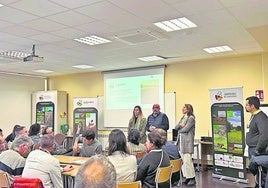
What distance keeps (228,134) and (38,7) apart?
4.37m

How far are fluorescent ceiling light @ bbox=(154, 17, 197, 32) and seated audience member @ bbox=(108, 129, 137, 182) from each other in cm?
225

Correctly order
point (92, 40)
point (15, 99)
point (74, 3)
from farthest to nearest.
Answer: point (15, 99)
point (92, 40)
point (74, 3)

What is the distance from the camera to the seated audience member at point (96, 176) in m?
1.25

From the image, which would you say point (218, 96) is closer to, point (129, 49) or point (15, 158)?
point (129, 49)

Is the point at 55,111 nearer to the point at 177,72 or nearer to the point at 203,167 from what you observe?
the point at 177,72

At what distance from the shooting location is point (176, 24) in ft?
15.9

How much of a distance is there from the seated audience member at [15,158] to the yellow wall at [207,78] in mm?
5529

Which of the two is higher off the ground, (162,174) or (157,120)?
(157,120)

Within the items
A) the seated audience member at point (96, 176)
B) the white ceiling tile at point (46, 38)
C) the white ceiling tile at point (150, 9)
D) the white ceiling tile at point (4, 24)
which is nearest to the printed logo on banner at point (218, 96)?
the white ceiling tile at point (150, 9)

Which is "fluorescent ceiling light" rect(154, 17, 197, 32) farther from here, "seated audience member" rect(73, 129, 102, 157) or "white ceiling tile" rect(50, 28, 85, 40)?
"seated audience member" rect(73, 129, 102, 157)

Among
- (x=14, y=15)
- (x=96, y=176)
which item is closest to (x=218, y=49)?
(x=14, y=15)

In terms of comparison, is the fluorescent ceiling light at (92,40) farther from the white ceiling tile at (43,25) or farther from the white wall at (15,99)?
the white wall at (15,99)

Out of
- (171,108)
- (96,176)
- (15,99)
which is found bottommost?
(96,176)

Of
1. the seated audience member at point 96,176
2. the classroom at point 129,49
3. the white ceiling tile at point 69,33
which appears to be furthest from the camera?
the white ceiling tile at point 69,33
